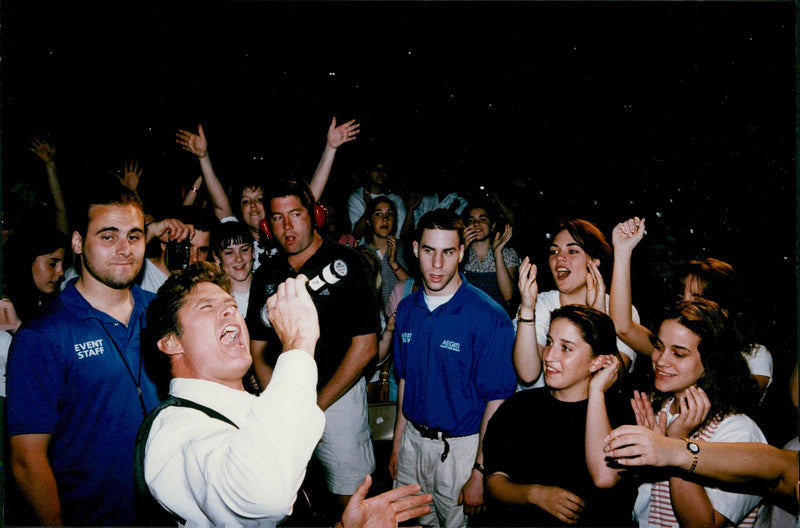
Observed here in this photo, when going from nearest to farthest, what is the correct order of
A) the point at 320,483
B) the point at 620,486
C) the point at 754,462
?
the point at 754,462, the point at 620,486, the point at 320,483

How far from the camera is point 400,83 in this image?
523cm

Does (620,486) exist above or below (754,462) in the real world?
below

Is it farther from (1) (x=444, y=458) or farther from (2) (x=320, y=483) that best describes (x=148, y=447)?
(2) (x=320, y=483)

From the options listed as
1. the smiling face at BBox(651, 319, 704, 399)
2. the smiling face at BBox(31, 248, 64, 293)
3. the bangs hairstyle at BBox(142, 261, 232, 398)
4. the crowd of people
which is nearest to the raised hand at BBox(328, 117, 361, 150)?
the crowd of people

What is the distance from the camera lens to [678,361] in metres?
2.15

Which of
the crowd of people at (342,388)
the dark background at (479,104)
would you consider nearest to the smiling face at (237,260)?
the crowd of people at (342,388)

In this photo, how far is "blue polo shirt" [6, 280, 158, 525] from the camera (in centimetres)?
185

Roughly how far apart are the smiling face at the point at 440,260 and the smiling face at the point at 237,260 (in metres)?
1.44

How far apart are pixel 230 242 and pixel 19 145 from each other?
249 centimetres

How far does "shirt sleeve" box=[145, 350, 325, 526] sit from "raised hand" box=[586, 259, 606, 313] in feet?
6.89

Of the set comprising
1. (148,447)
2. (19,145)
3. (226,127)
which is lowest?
(148,447)

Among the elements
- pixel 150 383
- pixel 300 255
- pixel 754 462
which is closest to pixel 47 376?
pixel 150 383

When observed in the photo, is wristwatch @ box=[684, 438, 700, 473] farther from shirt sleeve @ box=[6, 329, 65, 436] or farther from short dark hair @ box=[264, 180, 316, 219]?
shirt sleeve @ box=[6, 329, 65, 436]

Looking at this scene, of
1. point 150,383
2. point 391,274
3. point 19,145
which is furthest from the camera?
point 391,274
